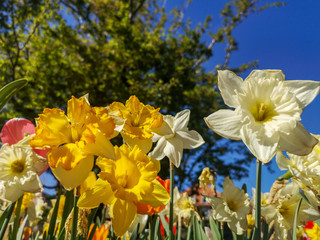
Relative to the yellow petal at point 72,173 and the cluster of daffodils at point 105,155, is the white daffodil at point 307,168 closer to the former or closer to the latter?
the cluster of daffodils at point 105,155

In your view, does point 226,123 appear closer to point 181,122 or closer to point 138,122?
point 138,122

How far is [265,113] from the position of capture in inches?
27.6

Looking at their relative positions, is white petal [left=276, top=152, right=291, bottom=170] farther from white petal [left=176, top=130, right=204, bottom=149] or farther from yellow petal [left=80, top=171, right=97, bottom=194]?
yellow petal [left=80, top=171, right=97, bottom=194]

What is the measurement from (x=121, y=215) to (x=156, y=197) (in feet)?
0.30

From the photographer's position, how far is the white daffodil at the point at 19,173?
746 mm

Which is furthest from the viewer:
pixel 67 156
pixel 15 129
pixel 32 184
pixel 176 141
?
pixel 176 141

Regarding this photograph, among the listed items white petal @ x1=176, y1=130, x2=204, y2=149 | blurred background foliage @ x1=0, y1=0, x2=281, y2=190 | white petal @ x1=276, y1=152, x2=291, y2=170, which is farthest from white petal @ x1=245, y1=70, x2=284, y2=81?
blurred background foliage @ x1=0, y1=0, x2=281, y2=190

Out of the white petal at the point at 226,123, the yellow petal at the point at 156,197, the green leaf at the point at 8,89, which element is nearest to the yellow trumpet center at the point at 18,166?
the green leaf at the point at 8,89

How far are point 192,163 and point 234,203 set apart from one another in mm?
7702

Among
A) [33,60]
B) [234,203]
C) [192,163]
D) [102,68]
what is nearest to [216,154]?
[192,163]

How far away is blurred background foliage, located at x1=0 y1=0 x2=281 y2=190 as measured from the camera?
6582mm

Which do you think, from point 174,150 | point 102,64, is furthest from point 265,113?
point 102,64

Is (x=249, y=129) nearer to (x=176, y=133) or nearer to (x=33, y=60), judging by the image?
(x=176, y=133)

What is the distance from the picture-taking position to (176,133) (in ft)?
3.22
